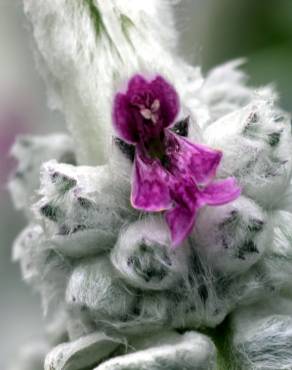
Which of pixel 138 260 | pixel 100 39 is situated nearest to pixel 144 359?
pixel 138 260

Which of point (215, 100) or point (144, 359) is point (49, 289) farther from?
point (215, 100)

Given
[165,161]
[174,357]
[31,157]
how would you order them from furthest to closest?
[31,157] < [165,161] < [174,357]

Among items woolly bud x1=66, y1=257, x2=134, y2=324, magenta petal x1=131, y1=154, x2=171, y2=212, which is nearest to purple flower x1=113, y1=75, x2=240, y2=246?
magenta petal x1=131, y1=154, x2=171, y2=212

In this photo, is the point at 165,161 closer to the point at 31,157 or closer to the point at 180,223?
the point at 180,223

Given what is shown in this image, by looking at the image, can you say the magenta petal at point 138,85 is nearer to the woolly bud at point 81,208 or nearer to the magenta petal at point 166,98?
the magenta petal at point 166,98

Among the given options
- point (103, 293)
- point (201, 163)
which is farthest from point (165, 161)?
point (103, 293)

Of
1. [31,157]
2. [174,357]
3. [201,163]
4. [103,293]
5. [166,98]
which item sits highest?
[31,157]

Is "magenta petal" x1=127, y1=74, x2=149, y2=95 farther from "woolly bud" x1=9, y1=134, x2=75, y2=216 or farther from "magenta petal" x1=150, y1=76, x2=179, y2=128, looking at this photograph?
"woolly bud" x1=9, y1=134, x2=75, y2=216
